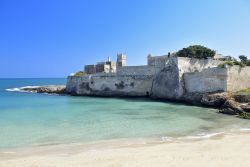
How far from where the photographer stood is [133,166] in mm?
10812

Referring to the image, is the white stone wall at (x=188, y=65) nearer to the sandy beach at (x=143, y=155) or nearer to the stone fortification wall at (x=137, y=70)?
the stone fortification wall at (x=137, y=70)

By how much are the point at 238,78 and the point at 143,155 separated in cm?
2495

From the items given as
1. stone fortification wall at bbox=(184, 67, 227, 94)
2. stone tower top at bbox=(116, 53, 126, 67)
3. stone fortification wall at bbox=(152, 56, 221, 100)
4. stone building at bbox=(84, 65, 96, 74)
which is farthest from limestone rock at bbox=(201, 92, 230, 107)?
stone building at bbox=(84, 65, 96, 74)

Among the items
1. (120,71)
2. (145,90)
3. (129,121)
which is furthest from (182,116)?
(120,71)

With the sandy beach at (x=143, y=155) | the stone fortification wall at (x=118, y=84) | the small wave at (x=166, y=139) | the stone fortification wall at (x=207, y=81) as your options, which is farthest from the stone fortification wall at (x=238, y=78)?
the sandy beach at (x=143, y=155)

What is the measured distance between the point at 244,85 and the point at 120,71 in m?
17.3

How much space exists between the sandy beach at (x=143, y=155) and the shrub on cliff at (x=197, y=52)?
33648 mm

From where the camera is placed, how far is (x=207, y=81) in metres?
33.8

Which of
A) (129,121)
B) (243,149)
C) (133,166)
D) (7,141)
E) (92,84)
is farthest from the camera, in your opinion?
(92,84)

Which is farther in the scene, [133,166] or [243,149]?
[243,149]

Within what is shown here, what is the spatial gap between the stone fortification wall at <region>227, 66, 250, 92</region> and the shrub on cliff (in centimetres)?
1234

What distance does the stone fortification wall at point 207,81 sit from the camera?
32719mm

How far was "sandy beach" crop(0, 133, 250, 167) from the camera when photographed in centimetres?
1117

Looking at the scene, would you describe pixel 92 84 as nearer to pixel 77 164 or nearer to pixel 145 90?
pixel 145 90
